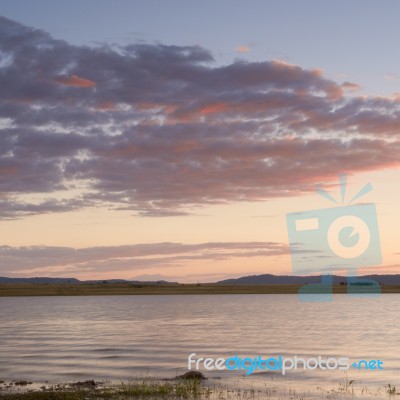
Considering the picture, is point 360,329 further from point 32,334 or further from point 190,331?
point 32,334

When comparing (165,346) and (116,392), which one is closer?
(116,392)

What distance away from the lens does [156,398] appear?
3084cm

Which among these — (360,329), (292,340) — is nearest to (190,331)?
(292,340)

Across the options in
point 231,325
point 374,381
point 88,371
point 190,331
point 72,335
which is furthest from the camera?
point 231,325

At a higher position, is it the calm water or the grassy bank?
the grassy bank

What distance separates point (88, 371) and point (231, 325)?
146 feet

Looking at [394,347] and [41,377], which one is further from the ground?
[41,377]

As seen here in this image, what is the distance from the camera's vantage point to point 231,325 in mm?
84438

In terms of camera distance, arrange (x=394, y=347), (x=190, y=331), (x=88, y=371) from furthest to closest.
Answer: (x=190, y=331) < (x=394, y=347) < (x=88, y=371)

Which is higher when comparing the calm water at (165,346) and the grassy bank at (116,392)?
the grassy bank at (116,392)

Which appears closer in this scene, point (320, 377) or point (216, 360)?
point (320, 377)

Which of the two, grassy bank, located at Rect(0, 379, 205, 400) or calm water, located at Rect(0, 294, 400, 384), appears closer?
grassy bank, located at Rect(0, 379, 205, 400)

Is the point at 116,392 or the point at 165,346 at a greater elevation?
the point at 116,392

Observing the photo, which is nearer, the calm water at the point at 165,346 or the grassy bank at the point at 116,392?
the grassy bank at the point at 116,392
